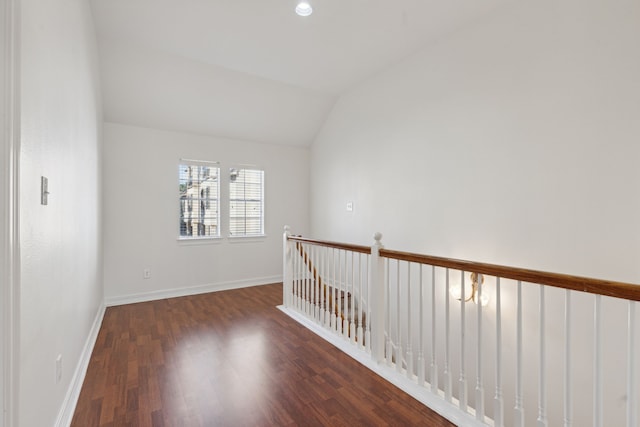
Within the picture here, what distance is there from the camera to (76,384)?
2139 mm

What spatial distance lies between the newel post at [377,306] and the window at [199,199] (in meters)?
3.43

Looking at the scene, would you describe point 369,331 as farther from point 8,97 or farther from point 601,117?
point 8,97

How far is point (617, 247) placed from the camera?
218cm

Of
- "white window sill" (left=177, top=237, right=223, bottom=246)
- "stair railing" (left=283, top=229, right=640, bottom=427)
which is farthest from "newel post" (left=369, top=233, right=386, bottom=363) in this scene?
"white window sill" (left=177, top=237, right=223, bottom=246)

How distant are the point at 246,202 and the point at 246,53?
2.55m

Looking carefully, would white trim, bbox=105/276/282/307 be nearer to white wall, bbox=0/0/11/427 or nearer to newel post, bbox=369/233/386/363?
newel post, bbox=369/233/386/363

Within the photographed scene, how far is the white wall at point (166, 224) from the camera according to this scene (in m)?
4.29

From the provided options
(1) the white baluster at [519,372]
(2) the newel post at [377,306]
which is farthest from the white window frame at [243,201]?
(1) the white baluster at [519,372]

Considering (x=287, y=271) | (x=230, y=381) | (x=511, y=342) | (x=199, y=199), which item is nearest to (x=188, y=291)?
(x=199, y=199)

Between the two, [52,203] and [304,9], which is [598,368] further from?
[304,9]

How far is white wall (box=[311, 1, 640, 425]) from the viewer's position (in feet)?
7.18

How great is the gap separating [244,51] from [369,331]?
11.0ft

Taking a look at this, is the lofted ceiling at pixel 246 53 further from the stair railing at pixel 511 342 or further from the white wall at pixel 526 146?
the stair railing at pixel 511 342

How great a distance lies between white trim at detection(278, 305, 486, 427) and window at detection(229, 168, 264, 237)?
2.73 metres
